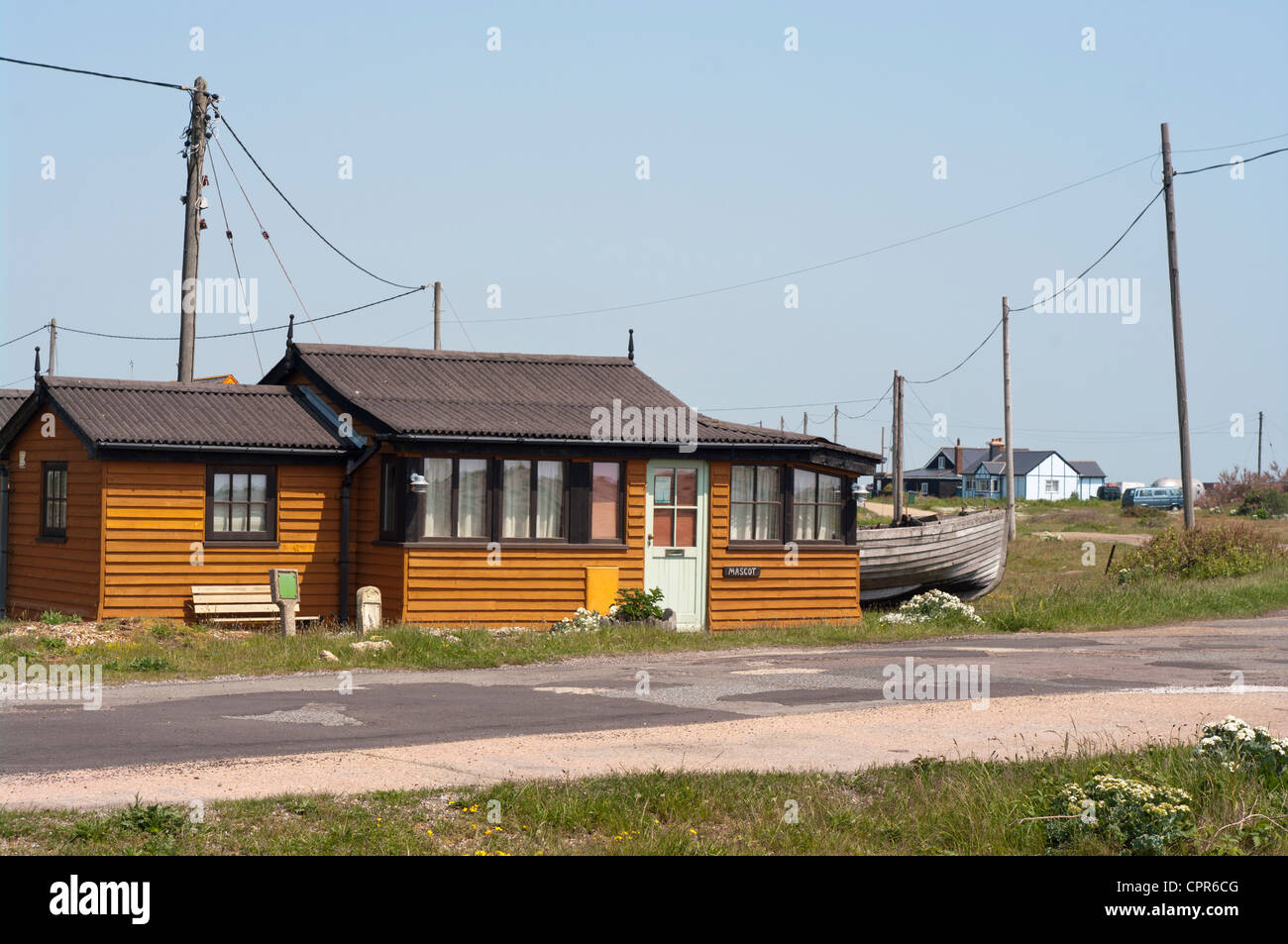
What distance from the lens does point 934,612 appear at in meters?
22.1

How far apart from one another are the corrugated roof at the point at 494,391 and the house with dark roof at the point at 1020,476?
96609mm

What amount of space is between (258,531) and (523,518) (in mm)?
3970

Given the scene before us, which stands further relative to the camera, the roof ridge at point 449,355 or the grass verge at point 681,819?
the roof ridge at point 449,355

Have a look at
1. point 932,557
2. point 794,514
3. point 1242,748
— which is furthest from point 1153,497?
point 1242,748

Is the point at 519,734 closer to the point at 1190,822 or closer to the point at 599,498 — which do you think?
the point at 1190,822

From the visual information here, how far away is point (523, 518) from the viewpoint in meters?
21.3

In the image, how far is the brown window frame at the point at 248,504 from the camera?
2062cm

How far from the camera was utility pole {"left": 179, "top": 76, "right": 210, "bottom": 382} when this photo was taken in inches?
977

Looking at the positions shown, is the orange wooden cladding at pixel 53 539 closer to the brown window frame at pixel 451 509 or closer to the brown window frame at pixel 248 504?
the brown window frame at pixel 248 504

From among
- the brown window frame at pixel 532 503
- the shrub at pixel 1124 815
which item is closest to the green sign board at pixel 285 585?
the brown window frame at pixel 532 503

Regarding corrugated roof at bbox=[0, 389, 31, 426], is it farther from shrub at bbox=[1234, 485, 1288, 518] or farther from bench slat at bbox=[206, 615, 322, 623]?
shrub at bbox=[1234, 485, 1288, 518]

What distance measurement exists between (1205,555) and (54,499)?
21.7m

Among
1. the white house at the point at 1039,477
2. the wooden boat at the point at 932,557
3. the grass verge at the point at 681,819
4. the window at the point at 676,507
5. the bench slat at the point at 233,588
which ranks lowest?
the grass verge at the point at 681,819
